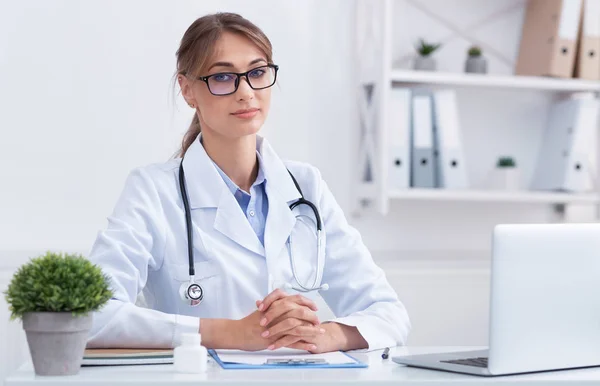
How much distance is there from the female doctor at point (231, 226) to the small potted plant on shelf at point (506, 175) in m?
1.30

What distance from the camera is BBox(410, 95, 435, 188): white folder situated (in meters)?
3.29

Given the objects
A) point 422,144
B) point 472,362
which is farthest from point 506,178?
point 472,362

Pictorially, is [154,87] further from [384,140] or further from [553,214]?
[553,214]

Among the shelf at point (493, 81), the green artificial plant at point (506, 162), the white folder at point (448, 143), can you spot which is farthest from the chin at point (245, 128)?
the green artificial plant at point (506, 162)

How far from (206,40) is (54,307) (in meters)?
0.96

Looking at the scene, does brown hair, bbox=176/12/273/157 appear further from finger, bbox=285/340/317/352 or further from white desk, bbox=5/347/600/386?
white desk, bbox=5/347/600/386

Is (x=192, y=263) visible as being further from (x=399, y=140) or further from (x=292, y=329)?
(x=399, y=140)

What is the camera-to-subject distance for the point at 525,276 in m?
1.44

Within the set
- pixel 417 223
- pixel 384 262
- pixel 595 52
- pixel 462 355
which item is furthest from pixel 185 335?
pixel 595 52

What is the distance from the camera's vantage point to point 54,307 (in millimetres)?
1376

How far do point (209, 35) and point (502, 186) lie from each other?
1.64m

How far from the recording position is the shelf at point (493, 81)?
3285 mm

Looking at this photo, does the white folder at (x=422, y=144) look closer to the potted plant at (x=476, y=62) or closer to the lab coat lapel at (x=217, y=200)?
the potted plant at (x=476, y=62)

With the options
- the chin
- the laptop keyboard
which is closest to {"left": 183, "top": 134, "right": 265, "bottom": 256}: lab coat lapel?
the chin
